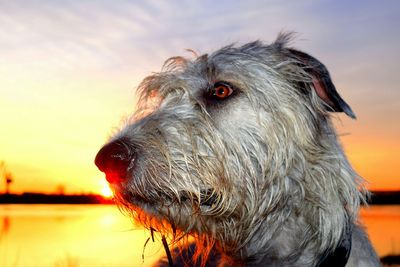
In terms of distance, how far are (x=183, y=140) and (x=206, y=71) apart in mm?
1043

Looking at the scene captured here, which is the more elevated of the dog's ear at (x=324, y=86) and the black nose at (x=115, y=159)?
the dog's ear at (x=324, y=86)

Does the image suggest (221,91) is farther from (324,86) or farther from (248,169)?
(324,86)

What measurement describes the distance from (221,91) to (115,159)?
1295mm

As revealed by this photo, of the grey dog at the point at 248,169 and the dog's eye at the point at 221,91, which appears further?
the dog's eye at the point at 221,91

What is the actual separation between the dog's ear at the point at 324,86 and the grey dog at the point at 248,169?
0.04 ft

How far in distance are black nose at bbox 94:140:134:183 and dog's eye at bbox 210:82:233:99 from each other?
1.10 m

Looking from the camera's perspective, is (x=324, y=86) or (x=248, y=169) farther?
(x=324, y=86)

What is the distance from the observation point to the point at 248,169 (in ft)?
17.8

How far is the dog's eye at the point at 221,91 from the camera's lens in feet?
18.6

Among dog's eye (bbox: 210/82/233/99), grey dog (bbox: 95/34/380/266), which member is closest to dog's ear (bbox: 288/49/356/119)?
grey dog (bbox: 95/34/380/266)

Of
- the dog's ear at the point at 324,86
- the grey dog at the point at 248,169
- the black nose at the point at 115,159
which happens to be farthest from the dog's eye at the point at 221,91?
the black nose at the point at 115,159

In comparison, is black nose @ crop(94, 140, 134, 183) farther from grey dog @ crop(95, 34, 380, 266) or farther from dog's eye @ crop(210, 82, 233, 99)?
dog's eye @ crop(210, 82, 233, 99)

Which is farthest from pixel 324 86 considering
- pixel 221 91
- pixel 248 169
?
pixel 248 169

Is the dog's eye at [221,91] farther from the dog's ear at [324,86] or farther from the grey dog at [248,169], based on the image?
the dog's ear at [324,86]
